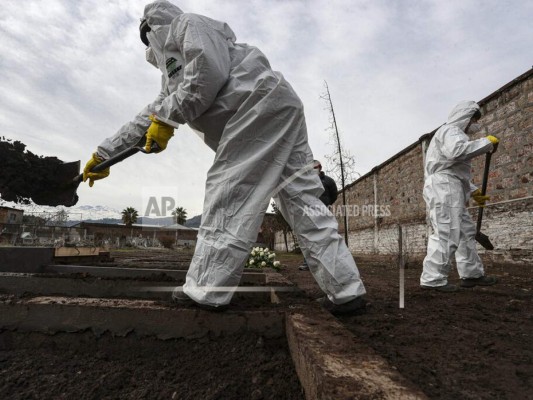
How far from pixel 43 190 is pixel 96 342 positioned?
2.53m

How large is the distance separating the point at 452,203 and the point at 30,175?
442 centimetres

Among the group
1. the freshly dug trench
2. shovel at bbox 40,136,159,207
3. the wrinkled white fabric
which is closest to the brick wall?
the wrinkled white fabric

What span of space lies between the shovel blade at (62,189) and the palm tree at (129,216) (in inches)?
2533

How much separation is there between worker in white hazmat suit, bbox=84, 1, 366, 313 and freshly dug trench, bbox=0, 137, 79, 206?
1.92 m

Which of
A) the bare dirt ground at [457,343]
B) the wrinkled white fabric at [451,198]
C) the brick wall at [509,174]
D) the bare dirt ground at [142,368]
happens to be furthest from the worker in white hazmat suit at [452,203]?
the bare dirt ground at [142,368]

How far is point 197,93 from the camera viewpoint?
71.7 inches

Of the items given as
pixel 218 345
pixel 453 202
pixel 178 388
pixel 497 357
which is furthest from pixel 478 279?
pixel 178 388

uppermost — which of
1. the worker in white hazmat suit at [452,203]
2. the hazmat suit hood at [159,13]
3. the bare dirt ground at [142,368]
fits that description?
the hazmat suit hood at [159,13]

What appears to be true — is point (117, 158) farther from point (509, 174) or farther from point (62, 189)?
point (509, 174)

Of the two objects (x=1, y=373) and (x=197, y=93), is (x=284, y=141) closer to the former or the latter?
(x=197, y=93)

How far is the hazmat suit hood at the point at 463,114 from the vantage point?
3986 mm

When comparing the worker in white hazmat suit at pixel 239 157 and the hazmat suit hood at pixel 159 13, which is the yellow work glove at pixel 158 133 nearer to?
the worker in white hazmat suit at pixel 239 157

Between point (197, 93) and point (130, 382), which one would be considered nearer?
point (130, 382)

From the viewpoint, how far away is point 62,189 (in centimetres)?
344
